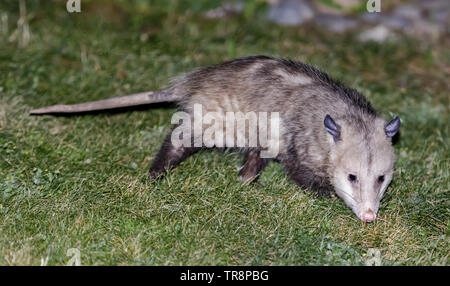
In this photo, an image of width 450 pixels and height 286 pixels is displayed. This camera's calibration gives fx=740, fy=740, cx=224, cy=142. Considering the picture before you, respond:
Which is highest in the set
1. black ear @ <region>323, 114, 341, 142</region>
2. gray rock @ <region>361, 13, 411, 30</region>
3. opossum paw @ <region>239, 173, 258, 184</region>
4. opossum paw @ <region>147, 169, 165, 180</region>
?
black ear @ <region>323, 114, 341, 142</region>

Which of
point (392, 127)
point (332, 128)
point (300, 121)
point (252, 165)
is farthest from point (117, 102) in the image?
point (392, 127)

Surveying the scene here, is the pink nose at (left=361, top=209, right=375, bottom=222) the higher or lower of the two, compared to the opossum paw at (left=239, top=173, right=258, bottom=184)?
higher

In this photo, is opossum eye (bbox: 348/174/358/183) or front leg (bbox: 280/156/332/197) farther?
front leg (bbox: 280/156/332/197)

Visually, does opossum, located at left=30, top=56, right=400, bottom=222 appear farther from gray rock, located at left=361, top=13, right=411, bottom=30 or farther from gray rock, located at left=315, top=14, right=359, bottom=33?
gray rock, located at left=361, top=13, right=411, bottom=30

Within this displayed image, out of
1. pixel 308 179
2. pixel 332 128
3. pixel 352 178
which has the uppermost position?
pixel 332 128

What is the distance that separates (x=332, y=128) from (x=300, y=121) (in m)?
0.37

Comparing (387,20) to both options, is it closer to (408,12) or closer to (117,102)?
(408,12)

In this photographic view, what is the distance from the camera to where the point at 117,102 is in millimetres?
5059

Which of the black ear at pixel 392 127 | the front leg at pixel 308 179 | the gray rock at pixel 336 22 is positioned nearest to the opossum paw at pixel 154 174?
the front leg at pixel 308 179

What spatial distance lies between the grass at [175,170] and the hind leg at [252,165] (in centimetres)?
7

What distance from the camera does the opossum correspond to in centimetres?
422

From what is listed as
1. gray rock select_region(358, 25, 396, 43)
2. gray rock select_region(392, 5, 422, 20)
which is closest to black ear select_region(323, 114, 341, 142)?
gray rock select_region(358, 25, 396, 43)

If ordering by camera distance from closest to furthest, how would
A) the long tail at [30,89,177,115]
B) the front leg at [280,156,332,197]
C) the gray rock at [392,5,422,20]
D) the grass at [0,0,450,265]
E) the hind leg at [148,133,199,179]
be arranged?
the grass at [0,0,450,265] → the front leg at [280,156,332,197] → the hind leg at [148,133,199,179] → the long tail at [30,89,177,115] → the gray rock at [392,5,422,20]

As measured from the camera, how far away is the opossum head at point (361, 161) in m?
4.15
